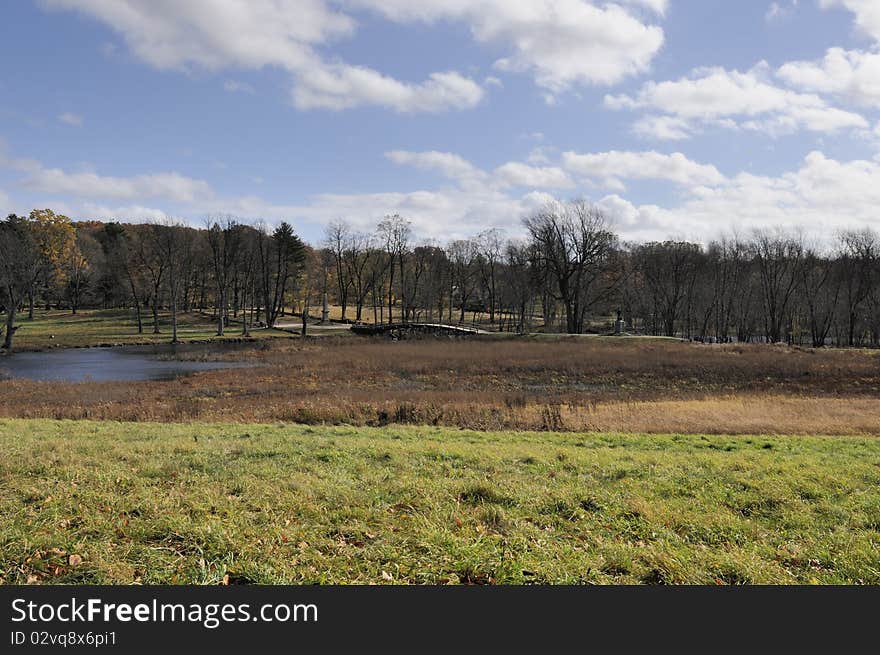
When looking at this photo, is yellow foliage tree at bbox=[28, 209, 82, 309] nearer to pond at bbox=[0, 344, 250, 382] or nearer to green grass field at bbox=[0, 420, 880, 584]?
pond at bbox=[0, 344, 250, 382]

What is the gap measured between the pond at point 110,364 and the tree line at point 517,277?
989 centimetres

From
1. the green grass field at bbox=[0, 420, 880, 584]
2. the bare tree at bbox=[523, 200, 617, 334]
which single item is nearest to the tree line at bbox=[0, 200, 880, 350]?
the bare tree at bbox=[523, 200, 617, 334]

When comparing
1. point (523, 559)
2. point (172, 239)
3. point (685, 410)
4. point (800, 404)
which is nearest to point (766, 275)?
point (800, 404)

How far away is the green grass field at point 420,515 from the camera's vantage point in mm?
4898

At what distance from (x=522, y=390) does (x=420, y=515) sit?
2152cm

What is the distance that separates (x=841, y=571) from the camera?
507 cm

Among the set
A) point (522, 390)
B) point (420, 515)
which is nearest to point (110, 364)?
point (522, 390)

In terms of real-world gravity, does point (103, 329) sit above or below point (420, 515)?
below

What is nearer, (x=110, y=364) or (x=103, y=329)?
(x=110, y=364)

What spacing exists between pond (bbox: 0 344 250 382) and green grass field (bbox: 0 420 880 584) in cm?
2492

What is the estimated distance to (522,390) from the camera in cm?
2725

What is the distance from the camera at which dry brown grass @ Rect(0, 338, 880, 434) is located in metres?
18.0

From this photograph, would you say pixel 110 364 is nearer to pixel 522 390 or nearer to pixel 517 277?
pixel 522 390

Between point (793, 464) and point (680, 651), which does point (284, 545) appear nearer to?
point (680, 651)
